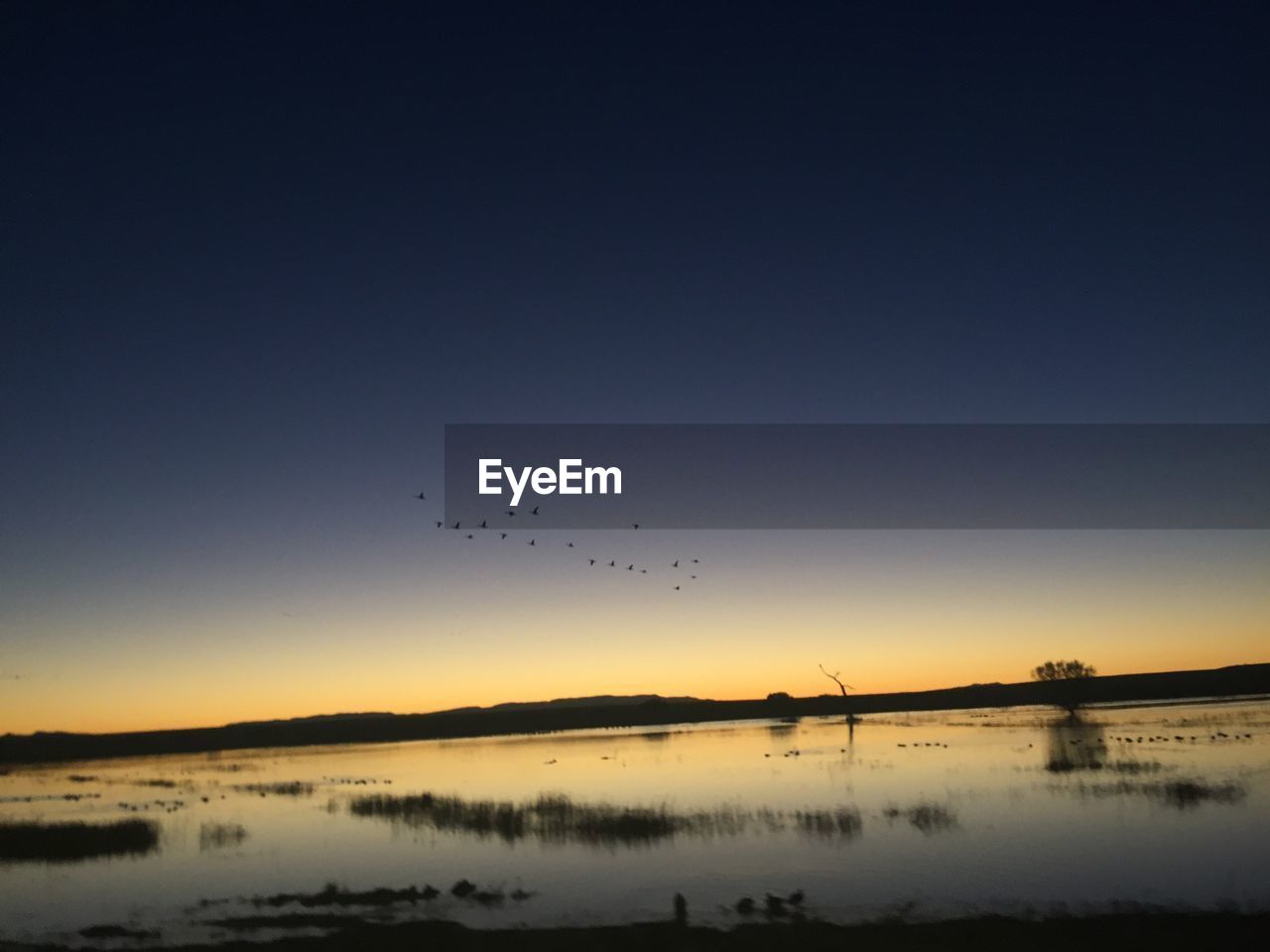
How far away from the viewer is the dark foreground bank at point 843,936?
752 inches

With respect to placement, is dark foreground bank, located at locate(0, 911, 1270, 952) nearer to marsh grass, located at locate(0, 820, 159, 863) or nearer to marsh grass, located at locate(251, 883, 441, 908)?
marsh grass, located at locate(251, 883, 441, 908)

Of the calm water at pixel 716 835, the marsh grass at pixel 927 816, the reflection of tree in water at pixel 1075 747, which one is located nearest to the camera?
the calm water at pixel 716 835

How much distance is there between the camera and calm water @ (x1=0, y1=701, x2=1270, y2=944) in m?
24.9

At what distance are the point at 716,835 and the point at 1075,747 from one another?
3243 centimetres

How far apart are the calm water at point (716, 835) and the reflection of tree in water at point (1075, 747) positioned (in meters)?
0.42

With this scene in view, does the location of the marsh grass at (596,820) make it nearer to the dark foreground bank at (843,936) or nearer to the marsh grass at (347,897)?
the marsh grass at (347,897)

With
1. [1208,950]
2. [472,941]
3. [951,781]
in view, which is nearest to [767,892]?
[472,941]

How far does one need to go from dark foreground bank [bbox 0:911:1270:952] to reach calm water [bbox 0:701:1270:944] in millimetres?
1438

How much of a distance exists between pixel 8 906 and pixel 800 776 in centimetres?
3292

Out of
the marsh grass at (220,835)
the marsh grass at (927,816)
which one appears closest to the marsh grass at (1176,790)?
the marsh grass at (927,816)

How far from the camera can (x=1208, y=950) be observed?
711 inches

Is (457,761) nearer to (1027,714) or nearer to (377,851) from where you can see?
(377,851)

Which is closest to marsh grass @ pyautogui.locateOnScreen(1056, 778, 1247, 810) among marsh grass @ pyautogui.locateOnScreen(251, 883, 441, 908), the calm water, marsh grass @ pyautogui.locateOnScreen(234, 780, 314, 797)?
the calm water

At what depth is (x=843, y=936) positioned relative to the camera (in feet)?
66.3
